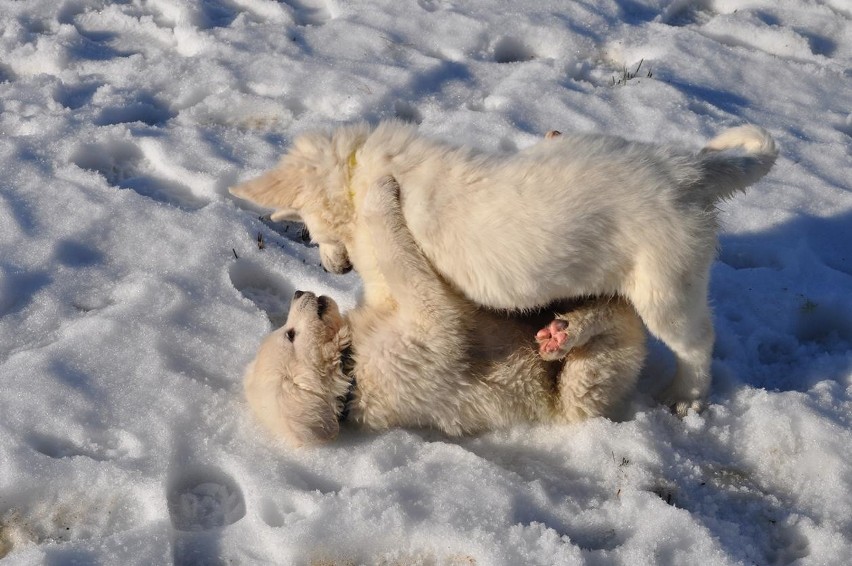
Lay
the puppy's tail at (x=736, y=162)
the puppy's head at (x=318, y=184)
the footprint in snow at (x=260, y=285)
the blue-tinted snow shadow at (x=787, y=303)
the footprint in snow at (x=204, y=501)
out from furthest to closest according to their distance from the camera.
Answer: the footprint in snow at (x=260, y=285) → the blue-tinted snow shadow at (x=787, y=303) → the puppy's head at (x=318, y=184) → the puppy's tail at (x=736, y=162) → the footprint in snow at (x=204, y=501)

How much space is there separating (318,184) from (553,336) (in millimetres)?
1366

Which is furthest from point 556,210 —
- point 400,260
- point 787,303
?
point 787,303

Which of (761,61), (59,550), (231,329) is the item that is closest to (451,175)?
(231,329)

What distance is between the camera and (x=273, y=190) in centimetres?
413

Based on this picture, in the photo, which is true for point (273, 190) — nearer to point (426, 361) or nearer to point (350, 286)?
point (350, 286)

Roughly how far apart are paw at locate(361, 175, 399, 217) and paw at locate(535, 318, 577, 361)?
938mm

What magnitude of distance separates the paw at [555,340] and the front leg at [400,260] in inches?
17.1

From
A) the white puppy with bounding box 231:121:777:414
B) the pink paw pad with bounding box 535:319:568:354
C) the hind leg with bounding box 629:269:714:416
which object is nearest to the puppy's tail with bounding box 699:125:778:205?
the white puppy with bounding box 231:121:777:414

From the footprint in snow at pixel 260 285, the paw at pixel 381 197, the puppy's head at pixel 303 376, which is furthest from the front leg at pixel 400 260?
the footprint in snow at pixel 260 285

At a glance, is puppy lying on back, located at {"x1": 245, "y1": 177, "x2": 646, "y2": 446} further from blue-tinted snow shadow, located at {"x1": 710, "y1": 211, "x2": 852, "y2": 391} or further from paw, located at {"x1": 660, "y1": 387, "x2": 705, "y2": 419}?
blue-tinted snow shadow, located at {"x1": 710, "y1": 211, "x2": 852, "y2": 391}

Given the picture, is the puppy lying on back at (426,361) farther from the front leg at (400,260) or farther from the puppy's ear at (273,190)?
the puppy's ear at (273,190)

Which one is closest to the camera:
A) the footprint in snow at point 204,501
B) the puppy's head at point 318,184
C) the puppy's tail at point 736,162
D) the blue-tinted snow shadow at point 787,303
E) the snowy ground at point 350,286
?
the snowy ground at point 350,286

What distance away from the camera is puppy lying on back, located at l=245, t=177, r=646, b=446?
3.91m

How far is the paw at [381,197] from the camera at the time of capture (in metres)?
3.84
